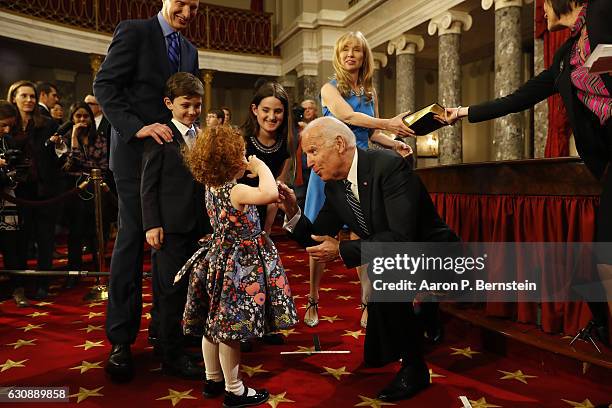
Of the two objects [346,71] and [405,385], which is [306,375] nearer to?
[405,385]

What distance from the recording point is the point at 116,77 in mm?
2203

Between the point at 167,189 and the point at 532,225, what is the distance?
1752 millimetres

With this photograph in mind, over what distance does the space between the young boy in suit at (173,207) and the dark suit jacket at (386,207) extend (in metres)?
0.52

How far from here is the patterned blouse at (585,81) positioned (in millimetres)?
1627

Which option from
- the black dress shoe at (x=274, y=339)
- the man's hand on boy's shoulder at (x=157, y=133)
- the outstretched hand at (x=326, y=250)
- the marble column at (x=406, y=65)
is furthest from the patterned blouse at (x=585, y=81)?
the marble column at (x=406, y=65)

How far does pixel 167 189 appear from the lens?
2.16m

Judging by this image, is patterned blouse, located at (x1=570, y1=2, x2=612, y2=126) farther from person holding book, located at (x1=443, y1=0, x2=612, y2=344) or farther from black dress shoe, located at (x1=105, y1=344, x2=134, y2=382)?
black dress shoe, located at (x1=105, y1=344, x2=134, y2=382)

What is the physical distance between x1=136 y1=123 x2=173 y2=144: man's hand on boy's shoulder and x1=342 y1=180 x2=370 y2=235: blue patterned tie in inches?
30.8

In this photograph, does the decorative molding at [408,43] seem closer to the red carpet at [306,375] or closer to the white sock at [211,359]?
the red carpet at [306,375]

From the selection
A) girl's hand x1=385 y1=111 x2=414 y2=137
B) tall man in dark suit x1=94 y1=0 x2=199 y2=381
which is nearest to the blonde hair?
girl's hand x1=385 y1=111 x2=414 y2=137

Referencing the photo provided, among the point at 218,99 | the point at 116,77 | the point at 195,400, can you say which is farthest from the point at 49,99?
the point at 218,99

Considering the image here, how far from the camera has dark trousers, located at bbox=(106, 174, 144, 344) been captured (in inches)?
89.3

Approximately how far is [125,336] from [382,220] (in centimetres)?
130

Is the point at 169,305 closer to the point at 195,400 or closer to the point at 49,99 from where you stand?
the point at 195,400
